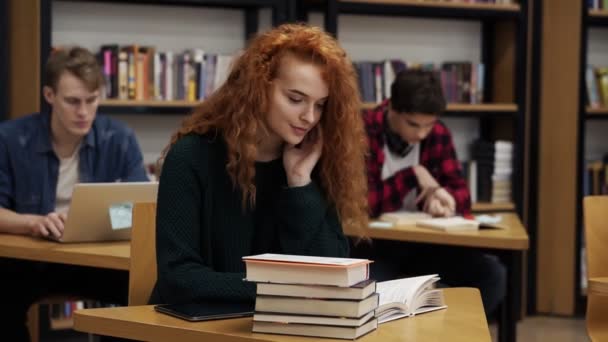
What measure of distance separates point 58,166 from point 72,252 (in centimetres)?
72

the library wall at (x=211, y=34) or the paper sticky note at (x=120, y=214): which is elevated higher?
the library wall at (x=211, y=34)

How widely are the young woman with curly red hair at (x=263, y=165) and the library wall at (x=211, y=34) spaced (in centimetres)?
251

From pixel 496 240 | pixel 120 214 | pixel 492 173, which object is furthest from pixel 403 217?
pixel 492 173

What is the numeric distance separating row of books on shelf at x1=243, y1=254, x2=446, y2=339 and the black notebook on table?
173 mm

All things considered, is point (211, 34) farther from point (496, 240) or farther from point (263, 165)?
point (263, 165)

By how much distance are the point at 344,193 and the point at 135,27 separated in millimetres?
2607

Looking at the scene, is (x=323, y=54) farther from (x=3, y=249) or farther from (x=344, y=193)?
(x=3, y=249)

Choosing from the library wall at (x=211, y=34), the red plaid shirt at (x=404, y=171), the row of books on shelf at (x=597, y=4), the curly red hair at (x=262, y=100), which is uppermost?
the row of books on shelf at (x=597, y=4)

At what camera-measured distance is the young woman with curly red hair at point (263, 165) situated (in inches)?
86.4

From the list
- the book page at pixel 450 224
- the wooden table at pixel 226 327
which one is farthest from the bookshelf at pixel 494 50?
the wooden table at pixel 226 327

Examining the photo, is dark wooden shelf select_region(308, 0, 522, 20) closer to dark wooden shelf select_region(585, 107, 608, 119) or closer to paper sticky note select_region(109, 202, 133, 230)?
dark wooden shelf select_region(585, 107, 608, 119)

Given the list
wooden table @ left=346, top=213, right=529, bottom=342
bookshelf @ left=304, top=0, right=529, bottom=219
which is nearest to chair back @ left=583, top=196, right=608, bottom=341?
wooden table @ left=346, top=213, right=529, bottom=342

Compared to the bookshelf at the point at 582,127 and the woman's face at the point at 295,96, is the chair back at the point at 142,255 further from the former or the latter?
the bookshelf at the point at 582,127

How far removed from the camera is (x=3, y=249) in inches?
119
